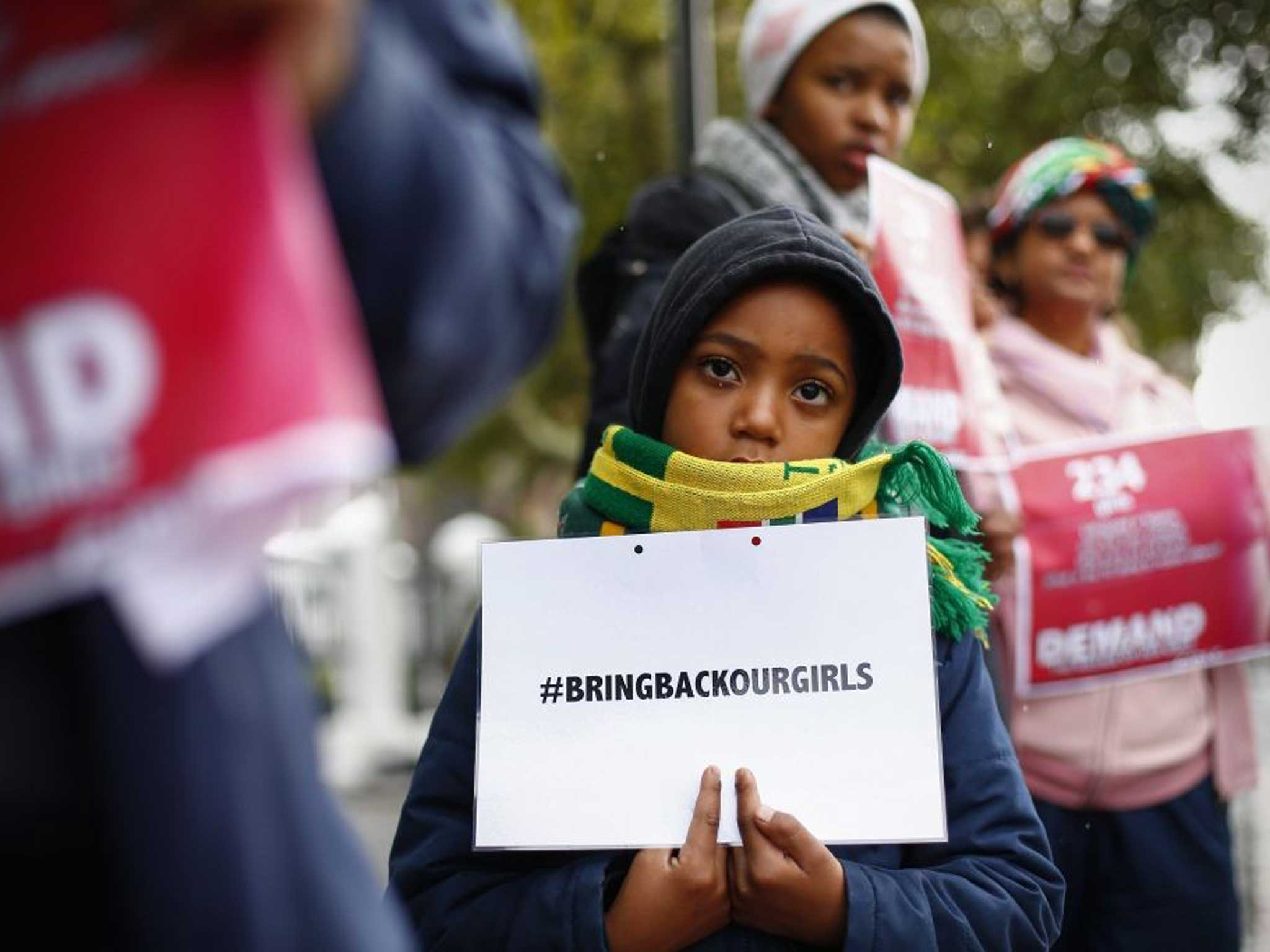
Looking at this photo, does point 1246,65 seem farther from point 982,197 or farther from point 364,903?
point 364,903

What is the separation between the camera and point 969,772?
6.46 feet

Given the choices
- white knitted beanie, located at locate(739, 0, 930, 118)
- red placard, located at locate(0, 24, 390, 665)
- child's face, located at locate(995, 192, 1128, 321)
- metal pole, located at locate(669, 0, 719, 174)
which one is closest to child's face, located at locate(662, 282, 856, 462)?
white knitted beanie, located at locate(739, 0, 930, 118)

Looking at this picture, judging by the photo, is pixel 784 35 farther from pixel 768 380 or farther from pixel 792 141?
pixel 768 380

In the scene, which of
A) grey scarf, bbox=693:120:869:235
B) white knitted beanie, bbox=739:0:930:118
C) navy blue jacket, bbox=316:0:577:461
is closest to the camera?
navy blue jacket, bbox=316:0:577:461

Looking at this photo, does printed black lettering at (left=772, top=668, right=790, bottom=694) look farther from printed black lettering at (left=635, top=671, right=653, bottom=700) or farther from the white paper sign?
printed black lettering at (left=635, top=671, right=653, bottom=700)

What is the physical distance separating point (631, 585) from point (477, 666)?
26 cm

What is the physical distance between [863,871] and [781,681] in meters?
0.24

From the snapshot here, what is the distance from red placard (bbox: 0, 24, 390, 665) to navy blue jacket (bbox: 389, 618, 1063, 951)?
1069mm

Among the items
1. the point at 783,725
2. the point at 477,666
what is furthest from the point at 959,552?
the point at 477,666

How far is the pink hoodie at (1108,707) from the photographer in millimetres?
3137

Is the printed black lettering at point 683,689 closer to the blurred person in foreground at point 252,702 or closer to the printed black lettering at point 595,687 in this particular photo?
the printed black lettering at point 595,687

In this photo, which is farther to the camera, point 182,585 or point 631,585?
point 631,585

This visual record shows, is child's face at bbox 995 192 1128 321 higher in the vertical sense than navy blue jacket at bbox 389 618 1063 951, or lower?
higher

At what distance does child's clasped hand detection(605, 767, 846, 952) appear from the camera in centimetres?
177
